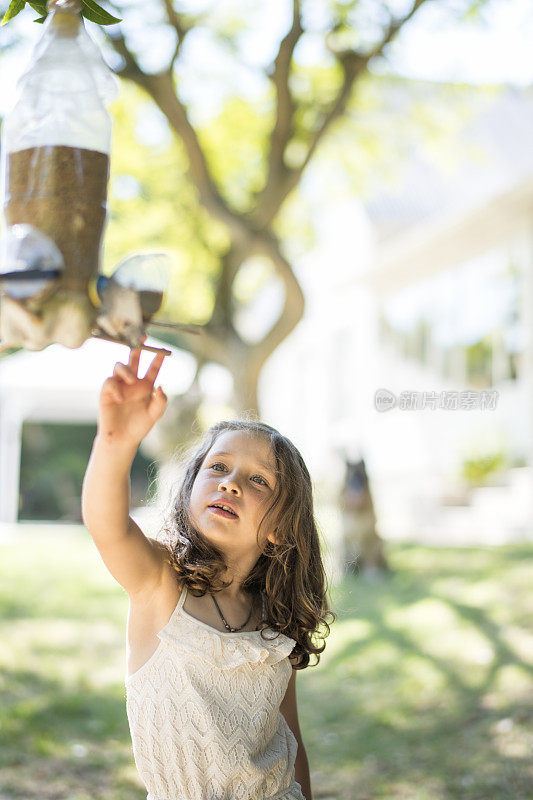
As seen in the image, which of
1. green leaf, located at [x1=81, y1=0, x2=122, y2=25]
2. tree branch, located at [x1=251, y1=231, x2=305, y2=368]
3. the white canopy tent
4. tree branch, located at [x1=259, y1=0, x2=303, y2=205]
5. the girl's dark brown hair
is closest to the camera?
green leaf, located at [x1=81, y1=0, x2=122, y2=25]

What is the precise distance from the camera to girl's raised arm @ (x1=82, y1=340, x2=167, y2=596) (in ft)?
4.37

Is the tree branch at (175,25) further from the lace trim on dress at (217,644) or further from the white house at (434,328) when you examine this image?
the lace trim on dress at (217,644)

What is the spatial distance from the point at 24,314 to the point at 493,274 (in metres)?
12.2

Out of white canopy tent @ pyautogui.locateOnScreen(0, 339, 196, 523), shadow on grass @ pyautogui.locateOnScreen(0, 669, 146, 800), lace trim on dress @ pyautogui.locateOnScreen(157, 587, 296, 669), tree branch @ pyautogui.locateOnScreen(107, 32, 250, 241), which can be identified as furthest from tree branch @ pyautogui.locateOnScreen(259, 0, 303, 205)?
lace trim on dress @ pyautogui.locateOnScreen(157, 587, 296, 669)

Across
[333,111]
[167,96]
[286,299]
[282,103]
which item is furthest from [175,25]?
[286,299]

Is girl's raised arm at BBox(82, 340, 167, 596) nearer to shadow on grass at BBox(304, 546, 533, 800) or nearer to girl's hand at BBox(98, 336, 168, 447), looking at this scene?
girl's hand at BBox(98, 336, 168, 447)

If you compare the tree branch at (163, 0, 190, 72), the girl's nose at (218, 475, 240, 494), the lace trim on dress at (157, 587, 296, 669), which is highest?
the tree branch at (163, 0, 190, 72)

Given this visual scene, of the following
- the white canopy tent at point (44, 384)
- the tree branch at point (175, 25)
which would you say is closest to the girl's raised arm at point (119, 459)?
the tree branch at point (175, 25)
